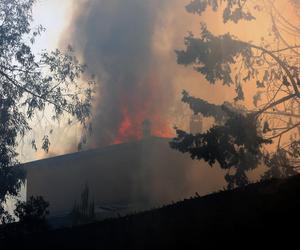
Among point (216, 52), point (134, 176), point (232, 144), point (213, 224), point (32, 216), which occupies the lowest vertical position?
point (213, 224)

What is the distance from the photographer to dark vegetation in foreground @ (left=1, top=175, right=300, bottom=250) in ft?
20.4

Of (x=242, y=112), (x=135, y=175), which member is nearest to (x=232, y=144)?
(x=242, y=112)

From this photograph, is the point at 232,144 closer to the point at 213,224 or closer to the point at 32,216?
the point at 32,216

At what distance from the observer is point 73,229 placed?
11070mm

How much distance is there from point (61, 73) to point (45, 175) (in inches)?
464

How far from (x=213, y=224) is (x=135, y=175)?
2105 cm

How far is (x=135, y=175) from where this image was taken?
2834cm

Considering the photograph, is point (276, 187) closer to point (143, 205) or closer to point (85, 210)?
point (85, 210)

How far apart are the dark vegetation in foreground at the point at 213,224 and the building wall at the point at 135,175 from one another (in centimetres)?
1682

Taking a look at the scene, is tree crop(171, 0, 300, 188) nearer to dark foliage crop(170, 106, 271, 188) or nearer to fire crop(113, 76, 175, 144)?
dark foliage crop(170, 106, 271, 188)

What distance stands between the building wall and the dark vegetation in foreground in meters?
16.8

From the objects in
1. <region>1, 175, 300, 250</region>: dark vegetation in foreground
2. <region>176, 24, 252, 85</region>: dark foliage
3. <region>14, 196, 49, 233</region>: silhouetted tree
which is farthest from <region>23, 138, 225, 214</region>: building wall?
<region>1, 175, 300, 250</region>: dark vegetation in foreground

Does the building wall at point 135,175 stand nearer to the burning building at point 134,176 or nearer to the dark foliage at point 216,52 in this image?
the burning building at point 134,176

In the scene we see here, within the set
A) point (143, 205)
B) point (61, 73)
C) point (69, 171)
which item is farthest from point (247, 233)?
point (69, 171)
